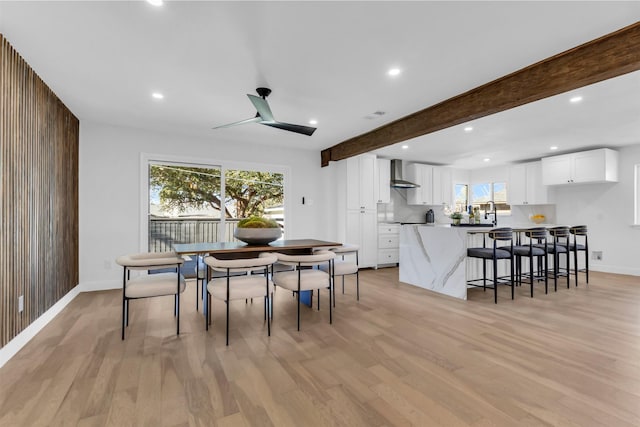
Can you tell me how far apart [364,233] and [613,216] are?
470 centimetres

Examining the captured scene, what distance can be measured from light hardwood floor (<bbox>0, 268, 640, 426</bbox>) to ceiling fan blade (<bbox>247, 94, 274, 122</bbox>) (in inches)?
83.6

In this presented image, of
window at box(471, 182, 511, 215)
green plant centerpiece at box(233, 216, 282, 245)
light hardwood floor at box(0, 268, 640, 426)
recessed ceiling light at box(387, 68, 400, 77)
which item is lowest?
light hardwood floor at box(0, 268, 640, 426)

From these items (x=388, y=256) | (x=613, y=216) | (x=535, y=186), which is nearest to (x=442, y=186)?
(x=535, y=186)

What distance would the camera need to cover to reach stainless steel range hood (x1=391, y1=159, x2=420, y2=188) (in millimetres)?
6621

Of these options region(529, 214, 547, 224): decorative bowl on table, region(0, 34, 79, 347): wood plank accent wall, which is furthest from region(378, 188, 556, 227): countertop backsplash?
region(0, 34, 79, 347): wood plank accent wall

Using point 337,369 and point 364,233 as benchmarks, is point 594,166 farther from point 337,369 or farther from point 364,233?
point 337,369

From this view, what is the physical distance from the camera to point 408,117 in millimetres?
4102

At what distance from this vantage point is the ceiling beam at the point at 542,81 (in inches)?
88.2

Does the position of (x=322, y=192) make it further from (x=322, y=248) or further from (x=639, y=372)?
(x=639, y=372)

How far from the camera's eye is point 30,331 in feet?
8.67

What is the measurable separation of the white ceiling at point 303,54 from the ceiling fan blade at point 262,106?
231 mm

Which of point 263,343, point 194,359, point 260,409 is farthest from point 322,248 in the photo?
point 260,409

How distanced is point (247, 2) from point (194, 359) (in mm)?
2536

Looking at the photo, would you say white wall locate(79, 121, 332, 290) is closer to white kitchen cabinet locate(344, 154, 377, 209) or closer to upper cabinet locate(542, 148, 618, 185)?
white kitchen cabinet locate(344, 154, 377, 209)
